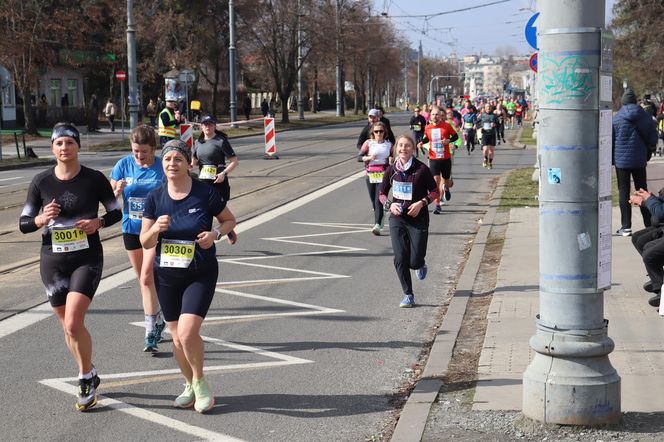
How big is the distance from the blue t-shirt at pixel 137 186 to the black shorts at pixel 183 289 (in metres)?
1.86

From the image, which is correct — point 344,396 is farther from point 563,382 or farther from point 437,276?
point 437,276

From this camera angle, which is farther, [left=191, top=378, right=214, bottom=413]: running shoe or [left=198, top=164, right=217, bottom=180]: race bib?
[left=198, top=164, right=217, bottom=180]: race bib

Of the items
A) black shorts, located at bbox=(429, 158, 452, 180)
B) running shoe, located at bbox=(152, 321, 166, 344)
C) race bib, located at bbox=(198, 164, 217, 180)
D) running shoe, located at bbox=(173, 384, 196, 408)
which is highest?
race bib, located at bbox=(198, 164, 217, 180)

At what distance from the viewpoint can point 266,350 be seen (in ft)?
25.9

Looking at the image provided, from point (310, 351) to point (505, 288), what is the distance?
9.23 feet

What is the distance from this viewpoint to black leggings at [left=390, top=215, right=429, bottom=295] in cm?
955

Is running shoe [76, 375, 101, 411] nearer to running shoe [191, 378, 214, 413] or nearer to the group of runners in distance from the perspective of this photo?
the group of runners in distance

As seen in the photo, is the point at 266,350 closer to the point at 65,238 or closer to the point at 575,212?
the point at 65,238

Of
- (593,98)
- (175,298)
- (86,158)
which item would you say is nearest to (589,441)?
(593,98)

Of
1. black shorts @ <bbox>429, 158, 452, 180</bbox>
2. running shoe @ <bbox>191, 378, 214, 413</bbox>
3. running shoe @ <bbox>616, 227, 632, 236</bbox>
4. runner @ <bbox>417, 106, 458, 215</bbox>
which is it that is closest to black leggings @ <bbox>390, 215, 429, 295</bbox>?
running shoe @ <bbox>191, 378, 214, 413</bbox>

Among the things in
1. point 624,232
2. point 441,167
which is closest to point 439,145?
point 441,167

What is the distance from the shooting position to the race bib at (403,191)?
9.70 metres

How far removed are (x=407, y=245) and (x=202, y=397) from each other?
391 cm

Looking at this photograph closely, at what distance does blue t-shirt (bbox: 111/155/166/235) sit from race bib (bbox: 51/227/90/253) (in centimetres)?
156
